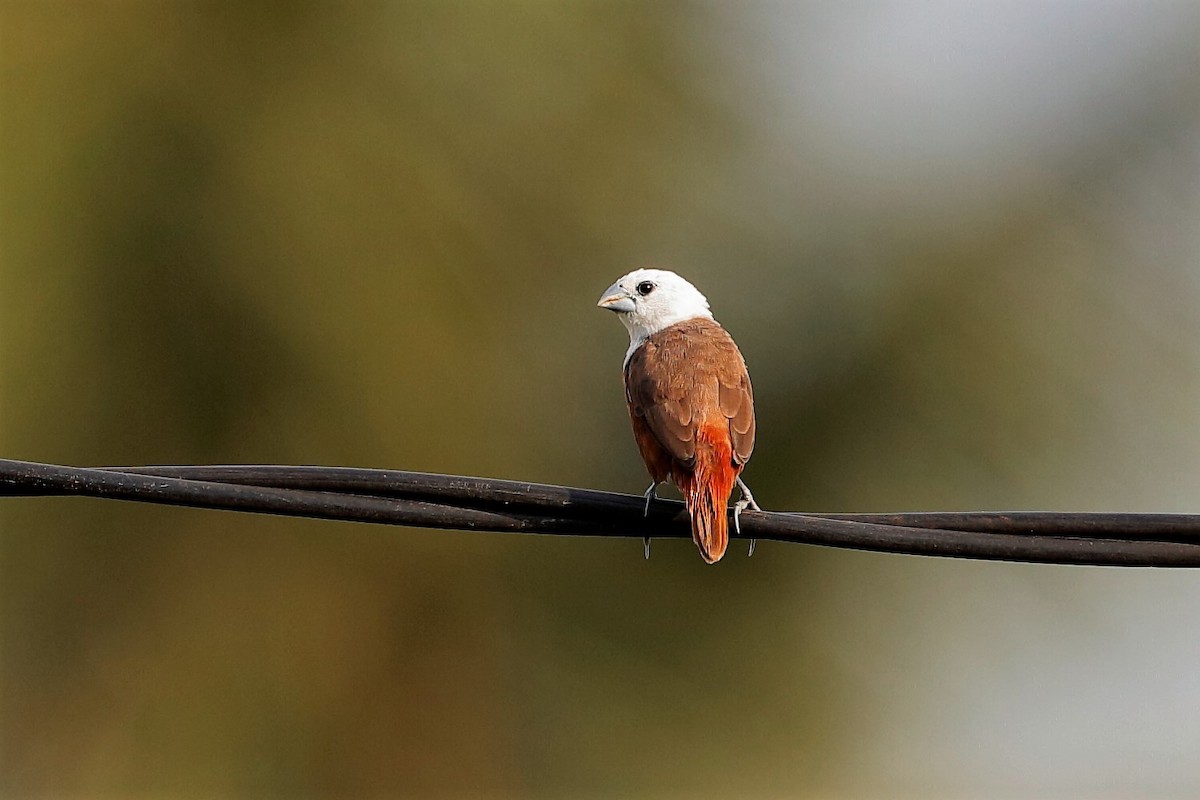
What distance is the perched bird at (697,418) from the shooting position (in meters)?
5.07

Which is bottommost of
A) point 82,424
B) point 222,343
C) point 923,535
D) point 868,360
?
point 923,535

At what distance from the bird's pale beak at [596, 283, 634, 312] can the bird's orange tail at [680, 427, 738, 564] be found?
6.46ft

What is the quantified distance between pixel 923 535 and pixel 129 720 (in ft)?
24.3

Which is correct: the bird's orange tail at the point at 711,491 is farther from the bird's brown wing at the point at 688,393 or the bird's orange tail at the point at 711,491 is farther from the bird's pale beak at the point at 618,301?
the bird's pale beak at the point at 618,301

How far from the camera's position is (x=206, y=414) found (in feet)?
33.1

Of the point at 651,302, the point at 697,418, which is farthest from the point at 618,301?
the point at 697,418

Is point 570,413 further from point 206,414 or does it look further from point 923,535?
point 923,535

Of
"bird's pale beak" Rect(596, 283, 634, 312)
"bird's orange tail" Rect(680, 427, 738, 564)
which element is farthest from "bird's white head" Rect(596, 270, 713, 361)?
"bird's orange tail" Rect(680, 427, 738, 564)

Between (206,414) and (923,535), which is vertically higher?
(206,414)

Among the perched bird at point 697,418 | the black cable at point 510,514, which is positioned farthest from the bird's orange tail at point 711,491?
the black cable at point 510,514

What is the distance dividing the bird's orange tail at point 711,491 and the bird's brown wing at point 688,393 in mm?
39

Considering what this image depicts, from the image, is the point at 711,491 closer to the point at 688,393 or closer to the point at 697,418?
the point at 697,418

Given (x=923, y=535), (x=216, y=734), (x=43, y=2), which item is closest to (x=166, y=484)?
(x=923, y=535)

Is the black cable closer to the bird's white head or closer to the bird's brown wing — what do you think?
the bird's brown wing
